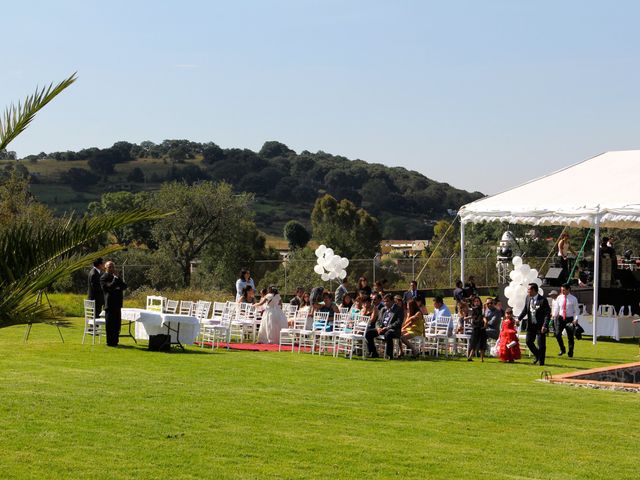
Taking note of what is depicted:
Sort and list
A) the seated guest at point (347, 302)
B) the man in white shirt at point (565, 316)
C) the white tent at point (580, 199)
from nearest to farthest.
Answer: the man in white shirt at point (565, 316) → the seated guest at point (347, 302) → the white tent at point (580, 199)

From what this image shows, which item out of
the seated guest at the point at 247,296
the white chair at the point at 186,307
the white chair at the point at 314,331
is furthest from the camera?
the seated guest at the point at 247,296

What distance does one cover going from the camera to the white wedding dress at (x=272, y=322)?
23562 mm

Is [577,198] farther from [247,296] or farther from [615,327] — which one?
[247,296]

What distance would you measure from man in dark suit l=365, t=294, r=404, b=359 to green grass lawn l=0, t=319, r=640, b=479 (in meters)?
1.84

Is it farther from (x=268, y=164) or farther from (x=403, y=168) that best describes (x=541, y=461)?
(x=403, y=168)

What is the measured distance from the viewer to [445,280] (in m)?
46.4

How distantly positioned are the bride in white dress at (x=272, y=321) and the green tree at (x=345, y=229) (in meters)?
36.4

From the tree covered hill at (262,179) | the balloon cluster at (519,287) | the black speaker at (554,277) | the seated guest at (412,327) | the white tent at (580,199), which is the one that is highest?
the tree covered hill at (262,179)

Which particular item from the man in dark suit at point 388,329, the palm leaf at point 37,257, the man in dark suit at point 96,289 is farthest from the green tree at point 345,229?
the palm leaf at point 37,257

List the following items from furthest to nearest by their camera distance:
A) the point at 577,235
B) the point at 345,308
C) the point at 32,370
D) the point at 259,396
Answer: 1. the point at 577,235
2. the point at 345,308
3. the point at 32,370
4. the point at 259,396

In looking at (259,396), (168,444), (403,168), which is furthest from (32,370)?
(403,168)

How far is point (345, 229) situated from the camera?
6744cm

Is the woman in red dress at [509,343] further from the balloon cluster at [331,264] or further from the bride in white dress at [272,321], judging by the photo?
the balloon cluster at [331,264]

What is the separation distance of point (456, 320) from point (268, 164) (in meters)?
94.9
